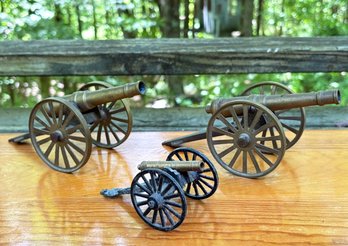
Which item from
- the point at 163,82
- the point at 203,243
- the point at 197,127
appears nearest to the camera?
the point at 203,243

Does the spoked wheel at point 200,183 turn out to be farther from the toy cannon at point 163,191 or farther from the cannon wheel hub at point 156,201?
the cannon wheel hub at point 156,201

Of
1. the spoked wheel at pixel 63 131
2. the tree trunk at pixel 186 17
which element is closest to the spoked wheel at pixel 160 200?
the spoked wheel at pixel 63 131

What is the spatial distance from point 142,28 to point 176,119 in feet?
5.80

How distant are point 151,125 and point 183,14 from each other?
223 centimetres

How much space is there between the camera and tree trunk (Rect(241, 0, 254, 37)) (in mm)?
3700

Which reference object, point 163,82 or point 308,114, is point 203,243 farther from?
point 163,82

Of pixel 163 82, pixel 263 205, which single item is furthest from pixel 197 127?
pixel 163 82

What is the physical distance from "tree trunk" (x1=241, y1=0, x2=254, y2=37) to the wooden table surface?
2.66 m

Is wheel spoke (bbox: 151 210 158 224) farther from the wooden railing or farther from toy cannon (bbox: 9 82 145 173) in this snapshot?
the wooden railing

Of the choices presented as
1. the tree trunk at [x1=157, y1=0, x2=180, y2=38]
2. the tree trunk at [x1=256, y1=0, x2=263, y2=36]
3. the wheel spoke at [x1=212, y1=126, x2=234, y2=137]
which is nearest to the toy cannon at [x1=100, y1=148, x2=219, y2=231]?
the wheel spoke at [x1=212, y1=126, x2=234, y2=137]

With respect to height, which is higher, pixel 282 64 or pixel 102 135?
pixel 282 64

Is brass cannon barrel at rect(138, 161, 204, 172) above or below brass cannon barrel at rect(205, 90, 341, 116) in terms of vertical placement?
below

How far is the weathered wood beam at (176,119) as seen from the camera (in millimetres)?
1544

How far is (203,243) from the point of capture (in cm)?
78
